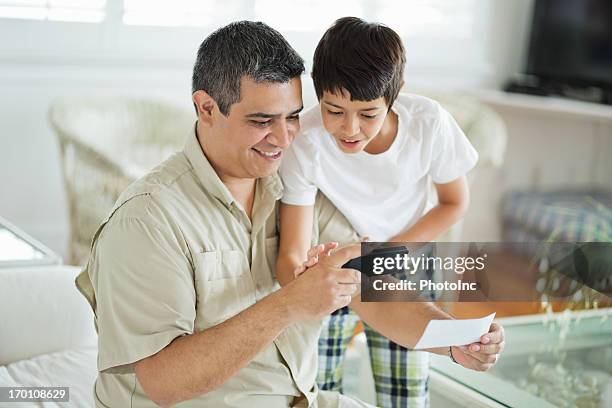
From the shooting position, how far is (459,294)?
58.0 inches

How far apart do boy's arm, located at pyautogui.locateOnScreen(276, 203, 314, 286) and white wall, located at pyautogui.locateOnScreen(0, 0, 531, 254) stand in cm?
194

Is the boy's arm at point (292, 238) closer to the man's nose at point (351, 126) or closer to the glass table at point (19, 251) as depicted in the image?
the man's nose at point (351, 126)

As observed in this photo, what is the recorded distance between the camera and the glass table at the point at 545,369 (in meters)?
1.86

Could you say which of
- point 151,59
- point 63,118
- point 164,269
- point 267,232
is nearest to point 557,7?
point 151,59

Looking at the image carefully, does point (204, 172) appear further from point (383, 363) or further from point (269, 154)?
point (383, 363)

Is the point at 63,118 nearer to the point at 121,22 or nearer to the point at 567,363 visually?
the point at 121,22

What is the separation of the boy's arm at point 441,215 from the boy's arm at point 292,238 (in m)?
0.21

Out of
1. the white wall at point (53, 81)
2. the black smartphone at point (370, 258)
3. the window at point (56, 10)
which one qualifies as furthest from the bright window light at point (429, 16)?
the black smartphone at point (370, 258)

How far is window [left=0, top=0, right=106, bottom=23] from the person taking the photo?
3130mm

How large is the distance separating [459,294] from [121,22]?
227cm

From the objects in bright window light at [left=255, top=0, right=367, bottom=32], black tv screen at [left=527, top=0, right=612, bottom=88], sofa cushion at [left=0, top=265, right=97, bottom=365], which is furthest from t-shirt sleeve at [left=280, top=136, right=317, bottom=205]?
black tv screen at [left=527, top=0, right=612, bottom=88]

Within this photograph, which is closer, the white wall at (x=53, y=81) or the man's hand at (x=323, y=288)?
the man's hand at (x=323, y=288)

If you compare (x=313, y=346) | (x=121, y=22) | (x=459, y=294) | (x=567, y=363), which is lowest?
(x=567, y=363)

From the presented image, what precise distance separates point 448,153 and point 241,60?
1.54ft
